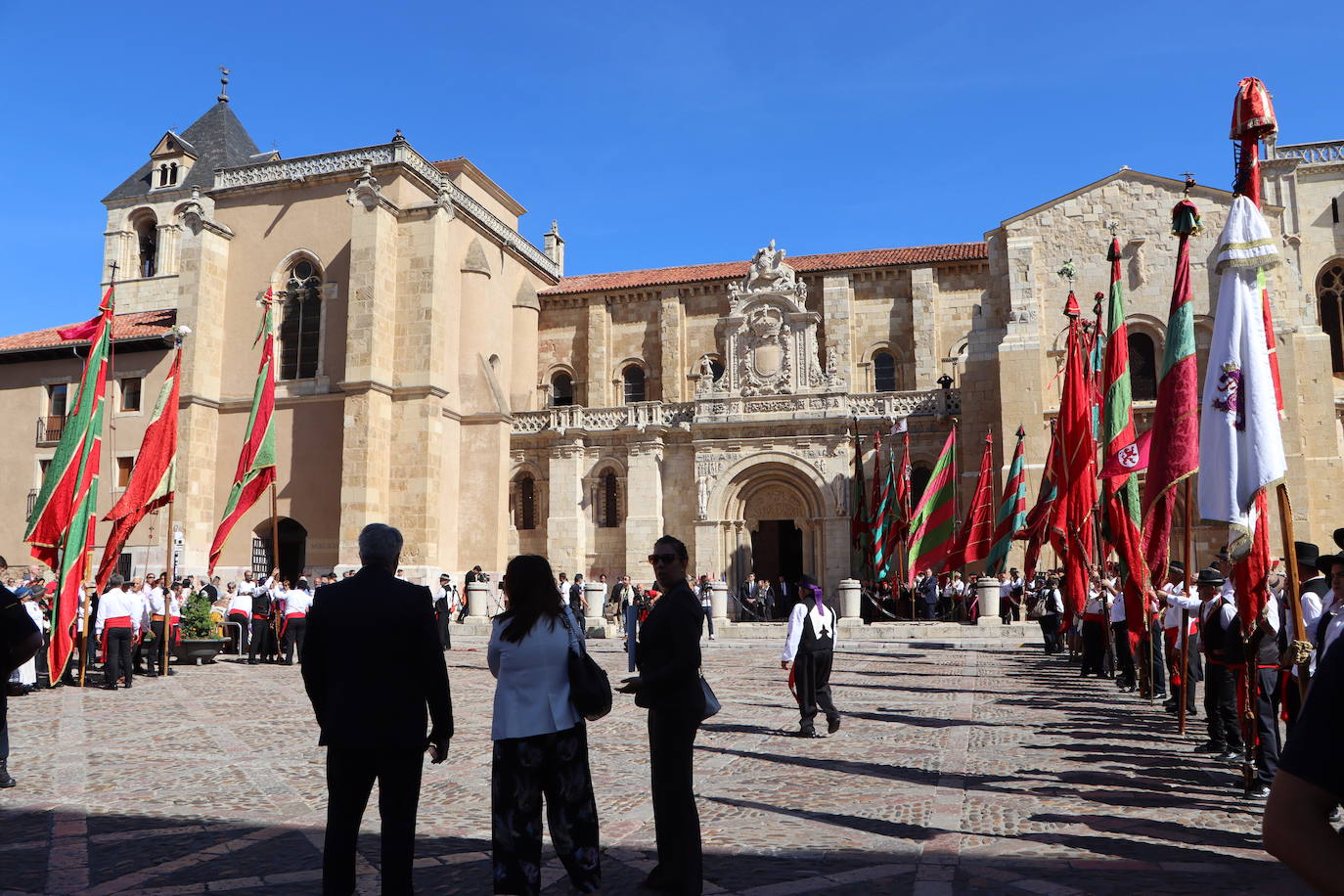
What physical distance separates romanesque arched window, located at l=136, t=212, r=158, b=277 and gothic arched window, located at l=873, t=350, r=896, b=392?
102 ft

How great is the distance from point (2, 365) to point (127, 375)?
4892mm

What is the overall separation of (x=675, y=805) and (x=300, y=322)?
29127mm

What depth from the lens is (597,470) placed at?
107 feet

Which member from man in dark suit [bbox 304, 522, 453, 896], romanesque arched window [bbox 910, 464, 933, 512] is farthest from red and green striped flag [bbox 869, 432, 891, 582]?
man in dark suit [bbox 304, 522, 453, 896]

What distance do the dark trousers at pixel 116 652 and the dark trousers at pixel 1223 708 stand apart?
1329cm

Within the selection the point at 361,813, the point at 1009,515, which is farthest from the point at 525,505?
the point at 361,813

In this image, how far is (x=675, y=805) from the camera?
477 cm

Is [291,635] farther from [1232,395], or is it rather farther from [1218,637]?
[1232,395]

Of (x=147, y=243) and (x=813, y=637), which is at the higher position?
(x=147, y=243)

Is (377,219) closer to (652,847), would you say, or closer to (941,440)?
(941,440)

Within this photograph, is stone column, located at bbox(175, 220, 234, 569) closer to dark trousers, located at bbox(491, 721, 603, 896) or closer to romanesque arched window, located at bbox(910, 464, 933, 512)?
romanesque arched window, located at bbox(910, 464, 933, 512)

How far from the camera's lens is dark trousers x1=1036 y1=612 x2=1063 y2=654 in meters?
18.9

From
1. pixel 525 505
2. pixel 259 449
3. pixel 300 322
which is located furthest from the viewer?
pixel 525 505

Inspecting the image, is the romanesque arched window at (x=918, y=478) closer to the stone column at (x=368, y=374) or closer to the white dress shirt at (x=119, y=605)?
the stone column at (x=368, y=374)
